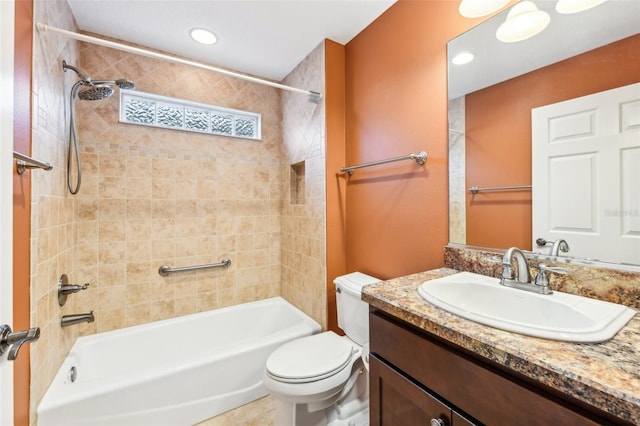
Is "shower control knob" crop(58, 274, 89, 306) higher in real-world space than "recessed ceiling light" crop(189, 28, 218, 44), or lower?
lower

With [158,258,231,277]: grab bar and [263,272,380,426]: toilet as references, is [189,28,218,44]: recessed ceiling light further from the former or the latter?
[263,272,380,426]: toilet

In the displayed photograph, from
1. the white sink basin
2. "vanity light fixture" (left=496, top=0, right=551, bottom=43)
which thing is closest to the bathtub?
the white sink basin

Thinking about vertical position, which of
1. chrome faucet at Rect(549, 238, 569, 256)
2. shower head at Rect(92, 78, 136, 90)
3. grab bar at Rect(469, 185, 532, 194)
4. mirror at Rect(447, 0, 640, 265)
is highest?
shower head at Rect(92, 78, 136, 90)

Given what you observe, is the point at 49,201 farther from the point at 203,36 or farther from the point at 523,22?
the point at 523,22

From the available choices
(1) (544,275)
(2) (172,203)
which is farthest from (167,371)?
(1) (544,275)

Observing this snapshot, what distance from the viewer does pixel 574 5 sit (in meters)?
0.96

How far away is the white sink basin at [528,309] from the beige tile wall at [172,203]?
3.65 ft

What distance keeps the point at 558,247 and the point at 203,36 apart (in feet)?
7.85

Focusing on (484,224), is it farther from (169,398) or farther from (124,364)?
(124,364)

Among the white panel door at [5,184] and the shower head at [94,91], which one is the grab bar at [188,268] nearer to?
the shower head at [94,91]

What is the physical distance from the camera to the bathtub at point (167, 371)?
1305mm

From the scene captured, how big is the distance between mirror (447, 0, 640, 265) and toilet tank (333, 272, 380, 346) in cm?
63

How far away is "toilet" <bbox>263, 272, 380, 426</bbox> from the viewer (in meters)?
1.29

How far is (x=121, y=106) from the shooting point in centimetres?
196
